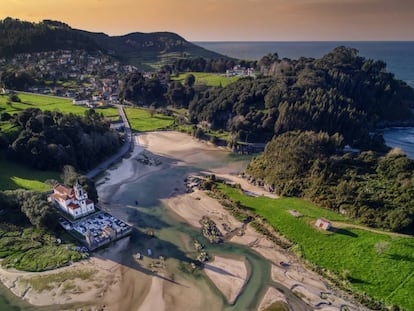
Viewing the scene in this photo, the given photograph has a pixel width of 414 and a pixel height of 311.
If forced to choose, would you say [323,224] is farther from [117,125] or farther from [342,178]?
[117,125]

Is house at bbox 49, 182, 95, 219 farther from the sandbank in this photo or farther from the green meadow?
the green meadow

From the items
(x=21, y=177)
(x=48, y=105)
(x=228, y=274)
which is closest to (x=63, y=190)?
(x=21, y=177)

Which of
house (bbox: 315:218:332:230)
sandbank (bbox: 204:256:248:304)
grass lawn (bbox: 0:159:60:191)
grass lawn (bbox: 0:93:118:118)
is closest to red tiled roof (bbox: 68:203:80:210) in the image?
grass lawn (bbox: 0:159:60:191)

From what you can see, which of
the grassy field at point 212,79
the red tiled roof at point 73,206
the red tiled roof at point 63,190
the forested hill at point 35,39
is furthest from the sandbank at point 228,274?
the forested hill at point 35,39

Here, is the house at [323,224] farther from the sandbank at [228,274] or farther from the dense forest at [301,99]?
the dense forest at [301,99]

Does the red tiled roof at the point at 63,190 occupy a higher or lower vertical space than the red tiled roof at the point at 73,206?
higher

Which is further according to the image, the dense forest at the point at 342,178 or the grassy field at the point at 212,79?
the grassy field at the point at 212,79

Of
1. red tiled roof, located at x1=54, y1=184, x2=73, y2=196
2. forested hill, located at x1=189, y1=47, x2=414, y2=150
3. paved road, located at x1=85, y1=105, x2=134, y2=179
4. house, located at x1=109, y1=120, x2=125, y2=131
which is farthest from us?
house, located at x1=109, y1=120, x2=125, y2=131

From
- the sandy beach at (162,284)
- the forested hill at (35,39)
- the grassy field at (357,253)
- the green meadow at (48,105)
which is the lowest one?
the sandy beach at (162,284)
